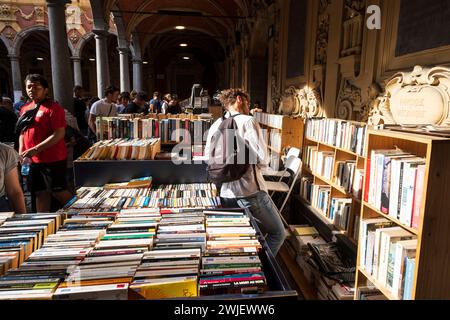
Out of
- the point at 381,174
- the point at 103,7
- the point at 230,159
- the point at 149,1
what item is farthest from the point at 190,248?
the point at 149,1

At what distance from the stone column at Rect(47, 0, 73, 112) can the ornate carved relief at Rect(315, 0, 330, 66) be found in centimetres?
387

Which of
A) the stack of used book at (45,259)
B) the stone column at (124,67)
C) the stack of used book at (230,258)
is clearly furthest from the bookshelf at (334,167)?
the stone column at (124,67)

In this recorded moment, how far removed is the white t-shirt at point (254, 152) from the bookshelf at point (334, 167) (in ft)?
3.69

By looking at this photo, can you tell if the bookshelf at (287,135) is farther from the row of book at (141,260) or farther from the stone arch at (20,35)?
the stone arch at (20,35)

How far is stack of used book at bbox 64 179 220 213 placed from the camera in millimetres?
2178

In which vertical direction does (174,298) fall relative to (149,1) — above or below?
below

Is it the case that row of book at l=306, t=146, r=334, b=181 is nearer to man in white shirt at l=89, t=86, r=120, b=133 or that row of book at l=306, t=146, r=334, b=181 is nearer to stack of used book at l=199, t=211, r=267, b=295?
stack of used book at l=199, t=211, r=267, b=295

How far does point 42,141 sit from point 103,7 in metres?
6.07

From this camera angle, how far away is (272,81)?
6965 millimetres

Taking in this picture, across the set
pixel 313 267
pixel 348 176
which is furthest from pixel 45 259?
pixel 348 176
